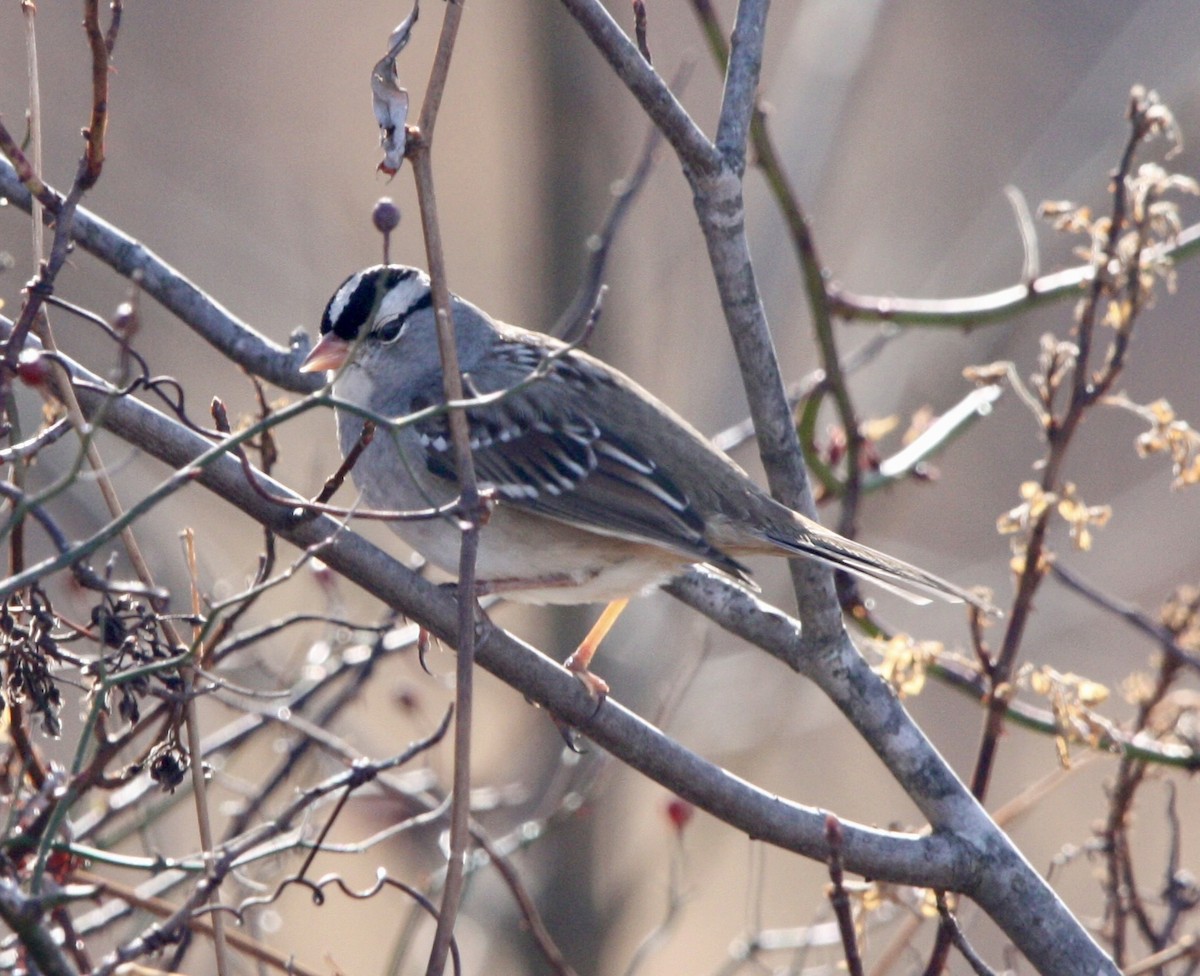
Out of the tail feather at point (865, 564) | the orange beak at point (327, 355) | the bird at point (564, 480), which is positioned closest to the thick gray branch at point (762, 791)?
the tail feather at point (865, 564)

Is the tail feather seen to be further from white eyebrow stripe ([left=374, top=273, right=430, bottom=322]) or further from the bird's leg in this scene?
white eyebrow stripe ([left=374, top=273, right=430, bottom=322])

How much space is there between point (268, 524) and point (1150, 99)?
1.58 metres

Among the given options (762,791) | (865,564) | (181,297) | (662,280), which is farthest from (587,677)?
(662,280)

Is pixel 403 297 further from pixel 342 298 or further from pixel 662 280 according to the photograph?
pixel 662 280

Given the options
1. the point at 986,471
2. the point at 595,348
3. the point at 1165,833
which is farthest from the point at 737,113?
the point at 986,471

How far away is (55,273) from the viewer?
1.56 meters

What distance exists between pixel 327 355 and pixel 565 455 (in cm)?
55

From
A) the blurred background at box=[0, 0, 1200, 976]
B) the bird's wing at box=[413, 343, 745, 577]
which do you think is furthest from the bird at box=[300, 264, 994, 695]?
the blurred background at box=[0, 0, 1200, 976]

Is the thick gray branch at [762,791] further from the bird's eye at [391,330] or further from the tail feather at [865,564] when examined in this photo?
the bird's eye at [391,330]

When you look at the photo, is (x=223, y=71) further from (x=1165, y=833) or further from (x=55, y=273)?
(x=55, y=273)

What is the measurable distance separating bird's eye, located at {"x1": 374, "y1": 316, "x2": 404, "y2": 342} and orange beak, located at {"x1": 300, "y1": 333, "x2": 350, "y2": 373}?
0.31 meters

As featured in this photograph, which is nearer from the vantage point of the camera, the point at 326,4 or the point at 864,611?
the point at 864,611

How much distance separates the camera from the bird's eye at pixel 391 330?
10.7 ft

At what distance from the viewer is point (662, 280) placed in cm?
561
